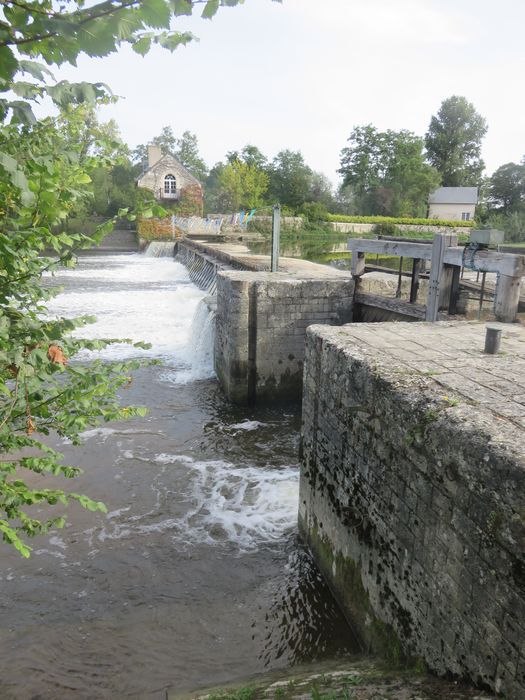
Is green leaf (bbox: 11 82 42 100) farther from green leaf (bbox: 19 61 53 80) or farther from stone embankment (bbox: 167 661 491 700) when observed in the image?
stone embankment (bbox: 167 661 491 700)

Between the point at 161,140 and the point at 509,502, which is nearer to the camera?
the point at 509,502

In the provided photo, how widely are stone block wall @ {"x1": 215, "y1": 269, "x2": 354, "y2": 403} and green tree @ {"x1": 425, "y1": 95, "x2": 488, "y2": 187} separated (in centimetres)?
6281

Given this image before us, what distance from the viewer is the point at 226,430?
8.37 m

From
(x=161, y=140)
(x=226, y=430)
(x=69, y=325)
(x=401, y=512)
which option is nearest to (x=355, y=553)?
(x=401, y=512)

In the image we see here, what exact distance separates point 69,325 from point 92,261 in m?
30.4

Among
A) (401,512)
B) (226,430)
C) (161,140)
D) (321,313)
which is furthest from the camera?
(161,140)

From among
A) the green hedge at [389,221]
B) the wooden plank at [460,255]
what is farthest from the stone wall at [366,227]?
the wooden plank at [460,255]

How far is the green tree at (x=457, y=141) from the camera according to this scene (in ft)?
216

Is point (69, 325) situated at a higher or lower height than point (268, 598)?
higher

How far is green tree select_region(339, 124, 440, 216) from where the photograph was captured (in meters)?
56.6

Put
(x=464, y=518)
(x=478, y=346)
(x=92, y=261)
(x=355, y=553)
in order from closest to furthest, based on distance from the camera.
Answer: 1. (x=464, y=518)
2. (x=355, y=553)
3. (x=478, y=346)
4. (x=92, y=261)

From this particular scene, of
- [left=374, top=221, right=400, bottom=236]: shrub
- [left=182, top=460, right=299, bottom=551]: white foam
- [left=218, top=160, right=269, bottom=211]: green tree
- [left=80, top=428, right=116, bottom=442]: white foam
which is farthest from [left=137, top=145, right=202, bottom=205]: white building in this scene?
[left=182, top=460, right=299, bottom=551]: white foam

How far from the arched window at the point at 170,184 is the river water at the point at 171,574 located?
145 feet

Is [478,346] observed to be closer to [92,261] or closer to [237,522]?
[237,522]
